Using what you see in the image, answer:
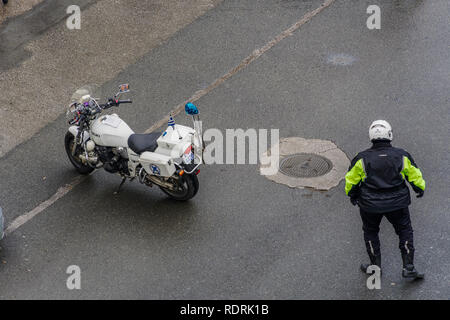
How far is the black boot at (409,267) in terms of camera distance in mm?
8562

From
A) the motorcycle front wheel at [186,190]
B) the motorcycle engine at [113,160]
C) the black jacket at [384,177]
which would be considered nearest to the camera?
the black jacket at [384,177]

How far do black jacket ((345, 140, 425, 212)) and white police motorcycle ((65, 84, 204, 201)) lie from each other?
8.07ft

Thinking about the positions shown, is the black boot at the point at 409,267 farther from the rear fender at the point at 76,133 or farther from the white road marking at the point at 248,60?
the white road marking at the point at 248,60

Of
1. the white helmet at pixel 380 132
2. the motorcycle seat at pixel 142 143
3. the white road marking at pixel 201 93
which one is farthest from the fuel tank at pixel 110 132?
the white helmet at pixel 380 132

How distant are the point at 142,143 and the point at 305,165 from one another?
8.19ft

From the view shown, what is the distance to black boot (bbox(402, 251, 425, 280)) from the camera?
28.1 ft

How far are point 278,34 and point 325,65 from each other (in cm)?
153

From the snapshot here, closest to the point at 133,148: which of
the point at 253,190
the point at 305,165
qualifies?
the point at 253,190

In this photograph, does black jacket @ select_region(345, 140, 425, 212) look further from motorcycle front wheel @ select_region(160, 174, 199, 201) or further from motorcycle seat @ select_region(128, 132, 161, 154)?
motorcycle seat @ select_region(128, 132, 161, 154)

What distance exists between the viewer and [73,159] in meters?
11.1

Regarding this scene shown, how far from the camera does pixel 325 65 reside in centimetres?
1363

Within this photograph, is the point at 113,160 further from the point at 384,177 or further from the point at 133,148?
the point at 384,177
